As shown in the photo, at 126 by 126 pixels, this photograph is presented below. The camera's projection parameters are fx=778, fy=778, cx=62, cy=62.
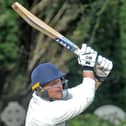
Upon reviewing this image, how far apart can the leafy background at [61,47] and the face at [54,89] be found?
9.42 ft

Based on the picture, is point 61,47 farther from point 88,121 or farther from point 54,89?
point 54,89

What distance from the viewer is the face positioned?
231 inches

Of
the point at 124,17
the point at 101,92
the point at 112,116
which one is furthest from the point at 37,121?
the point at 101,92

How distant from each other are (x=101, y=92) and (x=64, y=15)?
1221 millimetres

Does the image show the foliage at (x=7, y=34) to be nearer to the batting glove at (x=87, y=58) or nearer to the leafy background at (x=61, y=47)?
the leafy background at (x=61, y=47)

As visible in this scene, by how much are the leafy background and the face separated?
2.87 metres

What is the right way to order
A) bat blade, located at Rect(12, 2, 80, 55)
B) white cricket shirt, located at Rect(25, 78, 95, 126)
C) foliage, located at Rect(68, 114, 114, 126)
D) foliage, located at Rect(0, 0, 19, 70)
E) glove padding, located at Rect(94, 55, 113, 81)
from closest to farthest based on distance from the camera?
white cricket shirt, located at Rect(25, 78, 95, 126) < glove padding, located at Rect(94, 55, 113, 81) < bat blade, located at Rect(12, 2, 80, 55) < foliage, located at Rect(68, 114, 114, 126) < foliage, located at Rect(0, 0, 19, 70)

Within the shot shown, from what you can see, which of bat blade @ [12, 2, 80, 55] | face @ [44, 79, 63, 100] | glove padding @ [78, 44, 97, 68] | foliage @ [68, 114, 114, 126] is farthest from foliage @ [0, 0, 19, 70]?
face @ [44, 79, 63, 100]

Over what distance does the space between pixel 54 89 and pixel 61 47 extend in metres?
3.90

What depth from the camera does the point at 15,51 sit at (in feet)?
30.6

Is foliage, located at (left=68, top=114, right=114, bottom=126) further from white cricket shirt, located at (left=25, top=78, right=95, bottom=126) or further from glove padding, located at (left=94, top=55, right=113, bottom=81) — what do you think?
white cricket shirt, located at (left=25, top=78, right=95, bottom=126)

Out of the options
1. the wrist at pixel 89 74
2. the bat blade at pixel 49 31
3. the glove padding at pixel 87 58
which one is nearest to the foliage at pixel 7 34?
the bat blade at pixel 49 31

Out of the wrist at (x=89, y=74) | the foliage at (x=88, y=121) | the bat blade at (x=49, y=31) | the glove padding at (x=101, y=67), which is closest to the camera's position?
the wrist at (x=89, y=74)

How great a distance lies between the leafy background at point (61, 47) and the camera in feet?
29.7
